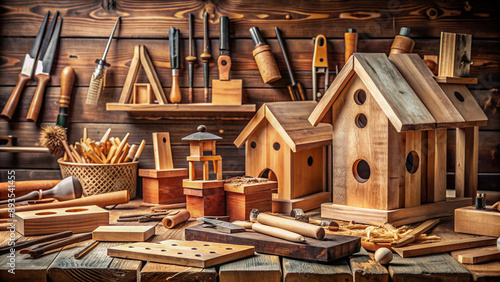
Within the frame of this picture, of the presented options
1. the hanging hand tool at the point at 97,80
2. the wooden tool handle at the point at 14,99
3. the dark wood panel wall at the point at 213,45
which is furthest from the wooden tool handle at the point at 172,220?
the wooden tool handle at the point at 14,99

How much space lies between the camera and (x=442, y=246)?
5.01 ft

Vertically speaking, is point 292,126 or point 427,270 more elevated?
point 292,126

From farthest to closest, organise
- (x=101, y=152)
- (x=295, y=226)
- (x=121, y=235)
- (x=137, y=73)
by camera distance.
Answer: (x=137, y=73) < (x=101, y=152) < (x=121, y=235) < (x=295, y=226)

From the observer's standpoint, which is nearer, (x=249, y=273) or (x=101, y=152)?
(x=249, y=273)

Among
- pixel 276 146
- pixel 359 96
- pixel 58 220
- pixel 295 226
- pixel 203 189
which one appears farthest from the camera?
pixel 276 146

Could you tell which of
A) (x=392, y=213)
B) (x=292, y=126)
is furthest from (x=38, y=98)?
(x=392, y=213)

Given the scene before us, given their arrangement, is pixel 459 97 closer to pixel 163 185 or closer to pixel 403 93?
pixel 403 93

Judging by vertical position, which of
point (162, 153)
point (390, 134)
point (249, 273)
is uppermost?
point (390, 134)

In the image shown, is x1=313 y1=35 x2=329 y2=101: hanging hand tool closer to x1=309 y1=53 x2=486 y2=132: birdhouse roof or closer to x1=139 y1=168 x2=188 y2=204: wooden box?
x1=309 y1=53 x2=486 y2=132: birdhouse roof

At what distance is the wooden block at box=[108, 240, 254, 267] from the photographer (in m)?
1.37

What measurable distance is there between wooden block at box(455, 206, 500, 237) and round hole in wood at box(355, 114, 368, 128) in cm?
50

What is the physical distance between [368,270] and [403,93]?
2.66ft

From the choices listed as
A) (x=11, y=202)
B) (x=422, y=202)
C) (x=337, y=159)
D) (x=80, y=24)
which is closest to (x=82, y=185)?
(x=11, y=202)

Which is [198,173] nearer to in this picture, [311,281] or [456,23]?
[311,281]
